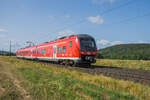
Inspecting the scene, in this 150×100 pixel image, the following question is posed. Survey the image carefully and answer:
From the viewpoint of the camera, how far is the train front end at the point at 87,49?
14555mm

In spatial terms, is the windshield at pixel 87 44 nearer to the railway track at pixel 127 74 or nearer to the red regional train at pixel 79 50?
the red regional train at pixel 79 50

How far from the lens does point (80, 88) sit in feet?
19.2

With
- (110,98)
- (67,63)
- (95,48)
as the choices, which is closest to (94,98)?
(110,98)

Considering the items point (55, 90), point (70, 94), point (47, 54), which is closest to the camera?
point (70, 94)

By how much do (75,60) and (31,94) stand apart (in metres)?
9.80

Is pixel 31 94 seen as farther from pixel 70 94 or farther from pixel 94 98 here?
pixel 94 98

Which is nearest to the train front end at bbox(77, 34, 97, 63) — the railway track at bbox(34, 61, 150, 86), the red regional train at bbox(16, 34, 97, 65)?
the red regional train at bbox(16, 34, 97, 65)

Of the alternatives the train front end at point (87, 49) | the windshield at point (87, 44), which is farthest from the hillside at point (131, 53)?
the train front end at point (87, 49)

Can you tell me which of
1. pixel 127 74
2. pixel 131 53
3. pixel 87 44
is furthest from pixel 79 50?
pixel 131 53

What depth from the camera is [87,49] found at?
48.7 feet

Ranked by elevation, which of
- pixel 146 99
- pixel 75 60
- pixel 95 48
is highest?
pixel 95 48

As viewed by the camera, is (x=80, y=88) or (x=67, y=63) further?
(x=67, y=63)

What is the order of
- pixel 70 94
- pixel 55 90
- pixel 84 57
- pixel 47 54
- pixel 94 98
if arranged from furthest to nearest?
pixel 47 54, pixel 84 57, pixel 55 90, pixel 70 94, pixel 94 98

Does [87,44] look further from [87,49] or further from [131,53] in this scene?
[131,53]
